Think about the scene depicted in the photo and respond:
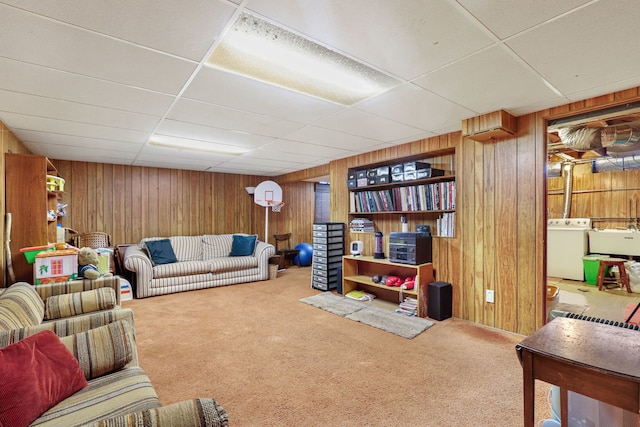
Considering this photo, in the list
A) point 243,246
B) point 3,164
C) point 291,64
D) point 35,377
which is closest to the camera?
point 35,377

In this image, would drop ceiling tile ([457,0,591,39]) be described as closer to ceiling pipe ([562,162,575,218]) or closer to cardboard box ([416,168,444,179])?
cardboard box ([416,168,444,179])

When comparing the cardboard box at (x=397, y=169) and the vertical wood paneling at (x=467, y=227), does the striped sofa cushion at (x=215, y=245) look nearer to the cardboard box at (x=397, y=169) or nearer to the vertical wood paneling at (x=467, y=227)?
the cardboard box at (x=397, y=169)

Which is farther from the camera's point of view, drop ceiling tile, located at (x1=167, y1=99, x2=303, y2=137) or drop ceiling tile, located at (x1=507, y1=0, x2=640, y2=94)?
drop ceiling tile, located at (x1=167, y1=99, x2=303, y2=137)

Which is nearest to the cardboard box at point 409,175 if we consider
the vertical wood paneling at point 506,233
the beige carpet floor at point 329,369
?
the vertical wood paneling at point 506,233

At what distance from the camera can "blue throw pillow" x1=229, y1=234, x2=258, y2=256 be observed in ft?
18.5

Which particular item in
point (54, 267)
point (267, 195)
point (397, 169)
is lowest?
point (54, 267)

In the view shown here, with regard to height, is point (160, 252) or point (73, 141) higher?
point (73, 141)

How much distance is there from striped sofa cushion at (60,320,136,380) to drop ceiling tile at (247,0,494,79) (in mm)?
1780

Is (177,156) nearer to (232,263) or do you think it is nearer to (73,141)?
(73,141)

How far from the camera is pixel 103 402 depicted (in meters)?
1.27

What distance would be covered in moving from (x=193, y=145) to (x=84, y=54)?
93.6 inches

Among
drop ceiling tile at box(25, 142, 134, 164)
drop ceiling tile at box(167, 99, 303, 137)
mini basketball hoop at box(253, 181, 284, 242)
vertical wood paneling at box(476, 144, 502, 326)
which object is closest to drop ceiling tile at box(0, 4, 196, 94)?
drop ceiling tile at box(167, 99, 303, 137)

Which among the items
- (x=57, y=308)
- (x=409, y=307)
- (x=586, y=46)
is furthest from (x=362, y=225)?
(x=57, y=308)

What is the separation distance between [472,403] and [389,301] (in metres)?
2.31
